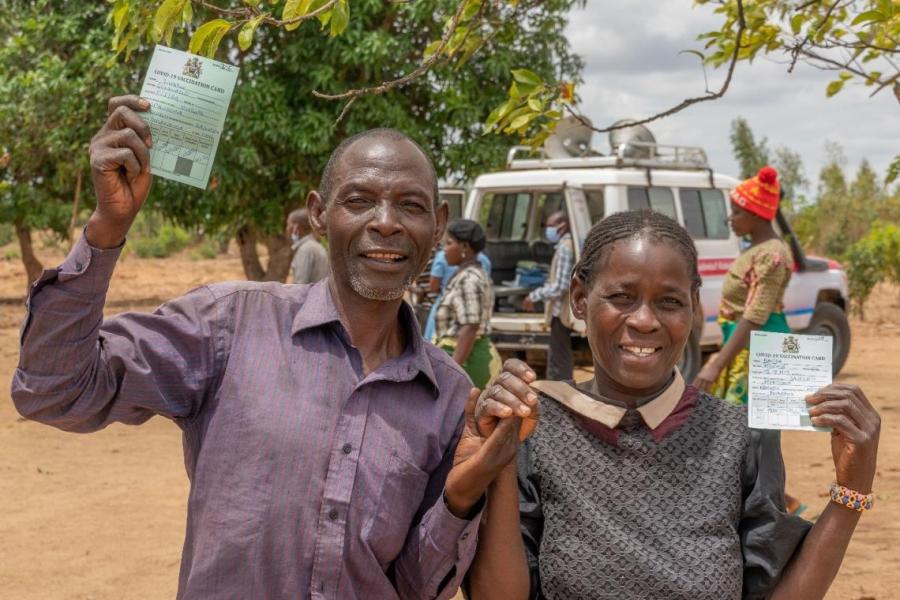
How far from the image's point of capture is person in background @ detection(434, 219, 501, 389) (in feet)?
19.4

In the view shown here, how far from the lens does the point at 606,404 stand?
6.34 feet

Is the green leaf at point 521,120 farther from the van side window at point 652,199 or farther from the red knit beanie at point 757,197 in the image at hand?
the van side window at point 652,199

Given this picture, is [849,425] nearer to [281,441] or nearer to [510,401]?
[510,401]

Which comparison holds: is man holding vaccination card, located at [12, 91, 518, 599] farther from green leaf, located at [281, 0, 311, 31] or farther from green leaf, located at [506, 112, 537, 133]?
green leaf, located at [506, 112, 537, 133]

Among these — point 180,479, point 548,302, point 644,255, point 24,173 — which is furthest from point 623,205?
point 24,173

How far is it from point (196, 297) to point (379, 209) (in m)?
0.37

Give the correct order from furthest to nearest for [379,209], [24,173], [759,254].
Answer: [24,173]
[759,254]
[379,209]

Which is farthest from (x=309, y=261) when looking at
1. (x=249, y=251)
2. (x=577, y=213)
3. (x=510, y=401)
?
(x=249, y=251)

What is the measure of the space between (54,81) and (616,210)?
24.1ft

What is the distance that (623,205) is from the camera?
27.2 feet

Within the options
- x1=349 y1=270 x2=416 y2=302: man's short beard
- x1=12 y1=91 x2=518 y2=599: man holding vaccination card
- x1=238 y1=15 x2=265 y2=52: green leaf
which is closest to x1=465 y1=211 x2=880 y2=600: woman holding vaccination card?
x1=12 y1=91 x2=518 y2=599: man holding vaccination card

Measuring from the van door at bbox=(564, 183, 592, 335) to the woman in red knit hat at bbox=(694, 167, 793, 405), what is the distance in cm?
280

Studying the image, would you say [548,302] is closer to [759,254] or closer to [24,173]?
[759,254]

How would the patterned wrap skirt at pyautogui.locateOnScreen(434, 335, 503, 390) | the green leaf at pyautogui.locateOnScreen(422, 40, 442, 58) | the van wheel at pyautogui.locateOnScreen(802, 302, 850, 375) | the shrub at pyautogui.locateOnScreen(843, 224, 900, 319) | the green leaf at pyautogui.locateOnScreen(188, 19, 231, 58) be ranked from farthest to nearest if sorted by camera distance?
1. the shrub at pyautogui.locateOnScreen(843, 224, 900, 319)
2. the van wheel at pyautogui.locateOnScreen(802, 302, 850, 375)
3. the patterned wrap skirt at pyautogui.locateOnScreen(434, 335, 503, 390)
4. the green leaf at pyautogui.locateOnScreen(422, 40, 442, 58)
5. the green leaf at pyautogui.locateOnScreen(188, 19, 231, 58)
